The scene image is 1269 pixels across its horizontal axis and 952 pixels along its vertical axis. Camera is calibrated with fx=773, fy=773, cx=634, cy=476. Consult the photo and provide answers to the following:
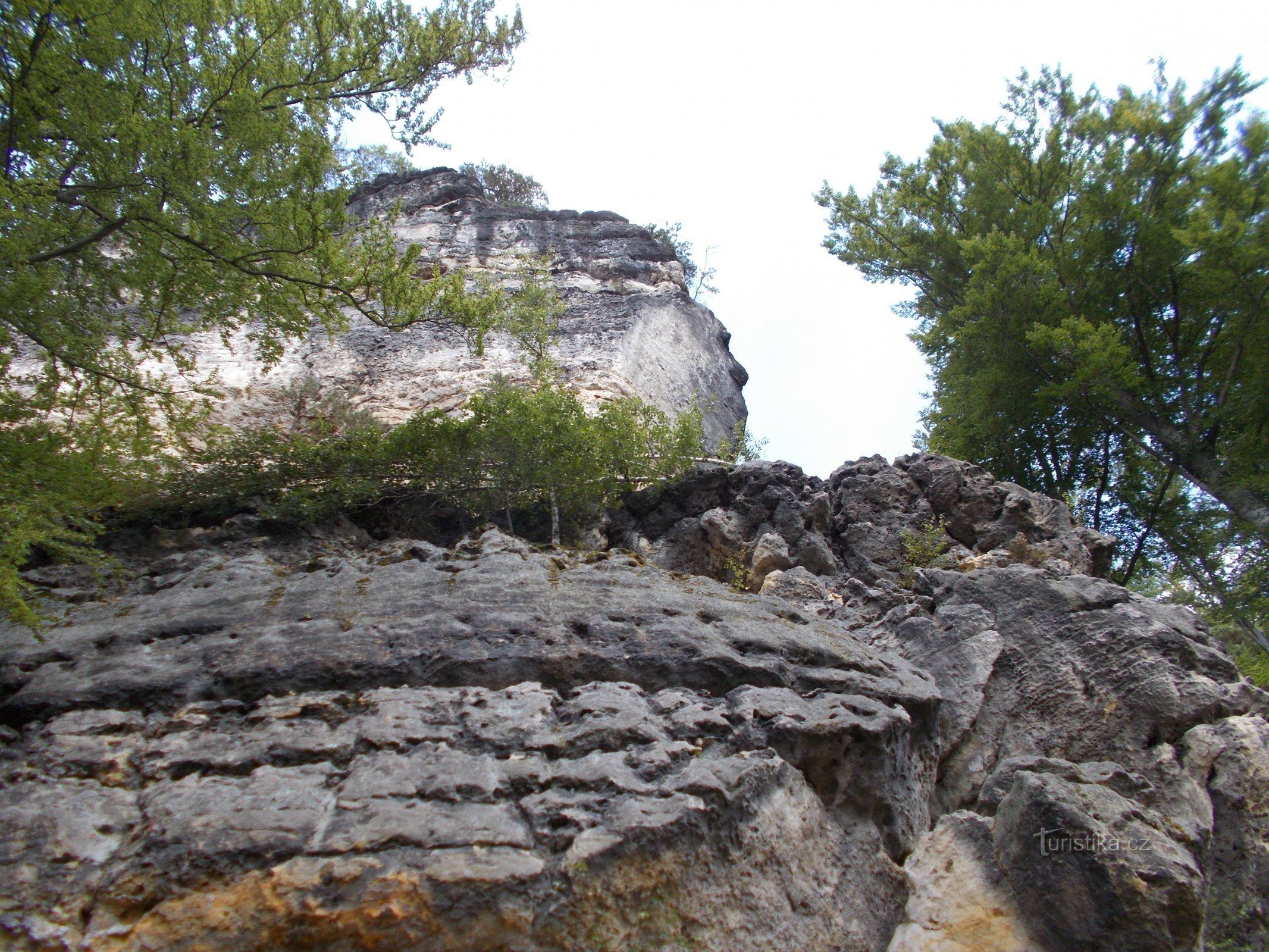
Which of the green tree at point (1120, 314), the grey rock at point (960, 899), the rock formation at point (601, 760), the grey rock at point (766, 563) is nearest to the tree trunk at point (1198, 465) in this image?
the green tree at point (1120, 314)

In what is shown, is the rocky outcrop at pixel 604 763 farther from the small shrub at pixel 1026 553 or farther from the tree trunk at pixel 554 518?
the tree trunk at pixel 554 518

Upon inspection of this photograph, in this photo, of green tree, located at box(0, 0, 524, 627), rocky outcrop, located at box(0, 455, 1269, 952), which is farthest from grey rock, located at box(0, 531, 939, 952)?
green tree, located at box(0, 0, 524, 627)

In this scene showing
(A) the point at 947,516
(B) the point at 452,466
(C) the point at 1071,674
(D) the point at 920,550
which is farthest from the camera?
(A) the point at 947,516

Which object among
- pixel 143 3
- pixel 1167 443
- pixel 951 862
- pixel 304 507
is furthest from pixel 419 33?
pixel 1167 443

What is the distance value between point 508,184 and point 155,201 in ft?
71.9

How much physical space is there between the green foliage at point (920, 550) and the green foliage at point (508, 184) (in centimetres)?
2181

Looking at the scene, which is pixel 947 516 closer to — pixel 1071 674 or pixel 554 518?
pixel 1071 674

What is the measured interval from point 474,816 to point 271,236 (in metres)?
6.27

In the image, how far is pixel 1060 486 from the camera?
13406mm

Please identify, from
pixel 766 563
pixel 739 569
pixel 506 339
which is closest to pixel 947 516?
pixel 766 563

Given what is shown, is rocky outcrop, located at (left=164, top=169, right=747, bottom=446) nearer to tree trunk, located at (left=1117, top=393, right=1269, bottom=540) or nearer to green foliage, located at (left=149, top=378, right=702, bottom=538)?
green foliage, located at (left=149, top=378, right=702, bottom=538)

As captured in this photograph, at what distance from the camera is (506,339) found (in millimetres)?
15789

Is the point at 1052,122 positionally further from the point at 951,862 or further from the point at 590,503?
the point at 951,862

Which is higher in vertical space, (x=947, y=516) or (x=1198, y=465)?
(x=1198, y=465)
